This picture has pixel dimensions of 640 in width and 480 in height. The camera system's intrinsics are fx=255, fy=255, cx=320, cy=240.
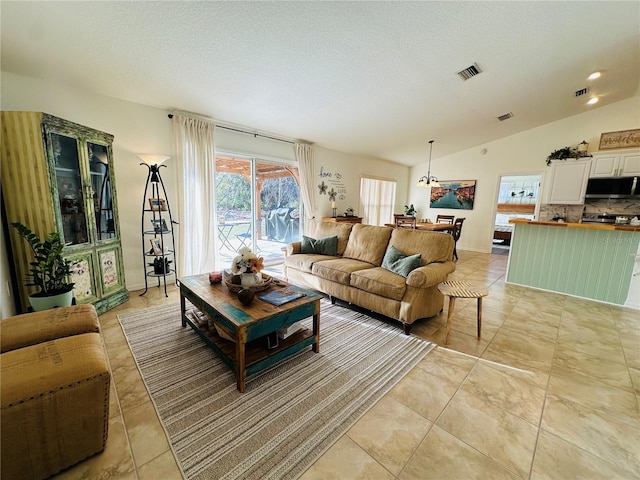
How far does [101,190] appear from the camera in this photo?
284cm

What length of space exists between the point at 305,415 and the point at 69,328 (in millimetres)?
1521

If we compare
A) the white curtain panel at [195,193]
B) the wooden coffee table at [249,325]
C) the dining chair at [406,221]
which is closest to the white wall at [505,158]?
the dining chair at [406,221]

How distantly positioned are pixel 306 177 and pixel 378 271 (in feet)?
10.1

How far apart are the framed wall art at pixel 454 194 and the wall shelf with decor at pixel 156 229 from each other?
6.58 metres

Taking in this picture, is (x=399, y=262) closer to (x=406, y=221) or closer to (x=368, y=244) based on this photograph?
(x=368, y=244)

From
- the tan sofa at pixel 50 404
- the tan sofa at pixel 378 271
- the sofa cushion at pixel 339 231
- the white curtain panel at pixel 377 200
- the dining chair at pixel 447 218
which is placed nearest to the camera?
the tan sofa at pixel 50 404

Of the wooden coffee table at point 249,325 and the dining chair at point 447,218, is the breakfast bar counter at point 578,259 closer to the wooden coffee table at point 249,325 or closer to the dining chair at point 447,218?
the dining chair at point 447,218

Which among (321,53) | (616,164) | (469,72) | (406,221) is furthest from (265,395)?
(616,164)

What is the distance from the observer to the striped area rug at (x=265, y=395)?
50.4 inches

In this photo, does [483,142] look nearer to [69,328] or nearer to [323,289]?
[323,289]

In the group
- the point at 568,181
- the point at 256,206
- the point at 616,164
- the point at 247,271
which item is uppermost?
the point at 616,164

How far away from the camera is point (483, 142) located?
6.20m

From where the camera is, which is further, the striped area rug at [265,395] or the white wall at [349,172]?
the white wall at [349,172]

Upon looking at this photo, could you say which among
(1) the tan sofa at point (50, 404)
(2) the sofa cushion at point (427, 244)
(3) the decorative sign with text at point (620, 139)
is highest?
(3) the decorative sign with text at point (620, 139)
